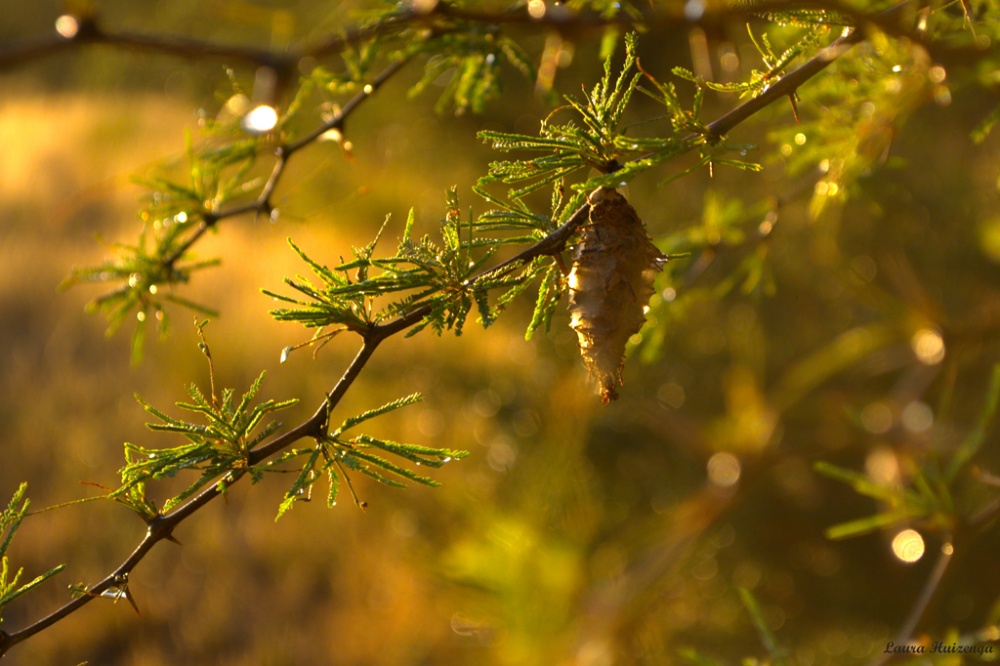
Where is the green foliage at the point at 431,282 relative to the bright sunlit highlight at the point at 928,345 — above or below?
above

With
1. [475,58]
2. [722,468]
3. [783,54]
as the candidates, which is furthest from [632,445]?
[783,54]

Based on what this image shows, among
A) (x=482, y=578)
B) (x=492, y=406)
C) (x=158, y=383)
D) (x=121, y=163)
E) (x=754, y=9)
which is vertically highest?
(x=121, y=163)

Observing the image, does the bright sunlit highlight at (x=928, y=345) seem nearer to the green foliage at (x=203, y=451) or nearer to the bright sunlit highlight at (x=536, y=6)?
the bright sunlit highlight at (x=536, y=6)

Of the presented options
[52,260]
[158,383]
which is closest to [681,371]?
[158,383]

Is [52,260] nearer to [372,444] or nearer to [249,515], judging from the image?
[249,515]

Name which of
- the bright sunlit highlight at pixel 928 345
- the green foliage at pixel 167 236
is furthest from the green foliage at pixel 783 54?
the bright sunlit highlight at pixel 928 345

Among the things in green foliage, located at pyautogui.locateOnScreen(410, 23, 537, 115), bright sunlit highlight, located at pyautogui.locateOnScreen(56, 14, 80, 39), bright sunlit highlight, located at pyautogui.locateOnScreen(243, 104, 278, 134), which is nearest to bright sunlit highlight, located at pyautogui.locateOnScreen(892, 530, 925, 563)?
green foliage, located at pyautogui.locateOnScreen(410, 23, 537, 115)
